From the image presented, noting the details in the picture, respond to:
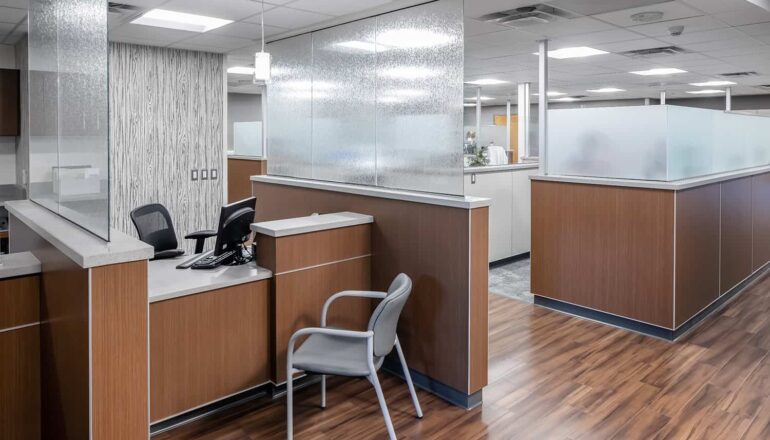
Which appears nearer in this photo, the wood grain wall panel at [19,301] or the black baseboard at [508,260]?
the wood grain wall panel at [19,301]

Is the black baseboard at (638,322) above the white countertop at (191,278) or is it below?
below

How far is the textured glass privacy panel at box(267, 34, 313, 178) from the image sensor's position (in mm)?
4117

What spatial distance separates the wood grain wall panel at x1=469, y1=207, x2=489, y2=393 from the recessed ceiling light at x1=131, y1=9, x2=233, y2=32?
2.40 meters

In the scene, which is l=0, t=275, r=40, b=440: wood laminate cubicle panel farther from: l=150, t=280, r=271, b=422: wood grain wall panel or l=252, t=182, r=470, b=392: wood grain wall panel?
l=252, t=182, r=470, b=392: wood grain wall panel

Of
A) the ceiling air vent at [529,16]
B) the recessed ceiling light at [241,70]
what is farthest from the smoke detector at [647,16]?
the recessed ceiling light at [241,70]

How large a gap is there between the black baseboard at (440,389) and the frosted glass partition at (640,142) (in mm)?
1914

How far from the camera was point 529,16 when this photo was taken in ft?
12.6

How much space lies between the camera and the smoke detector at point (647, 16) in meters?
3.79

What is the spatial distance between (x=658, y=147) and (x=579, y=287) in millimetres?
1083

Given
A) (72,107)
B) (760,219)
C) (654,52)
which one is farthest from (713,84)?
(72,107)

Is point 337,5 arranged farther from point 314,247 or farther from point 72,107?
point 72,107

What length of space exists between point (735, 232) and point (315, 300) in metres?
3.47

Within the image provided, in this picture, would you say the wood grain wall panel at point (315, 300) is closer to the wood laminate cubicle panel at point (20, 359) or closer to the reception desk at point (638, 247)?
the wood laminate cubicle panel at point (20, 359)

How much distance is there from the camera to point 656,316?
12.1 feet
